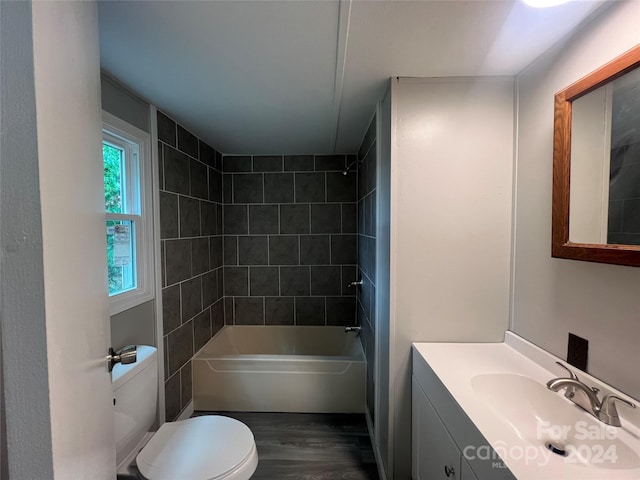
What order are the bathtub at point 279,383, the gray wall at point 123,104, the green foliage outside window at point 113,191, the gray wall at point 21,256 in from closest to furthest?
the gray wall at point 21,256, the gray wall at point 123,104, the green foliage outside window at point 113,191, the bathtub at point 279,383

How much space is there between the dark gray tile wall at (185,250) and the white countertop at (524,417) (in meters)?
1.62

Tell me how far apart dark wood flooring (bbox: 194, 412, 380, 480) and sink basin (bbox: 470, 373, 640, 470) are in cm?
104

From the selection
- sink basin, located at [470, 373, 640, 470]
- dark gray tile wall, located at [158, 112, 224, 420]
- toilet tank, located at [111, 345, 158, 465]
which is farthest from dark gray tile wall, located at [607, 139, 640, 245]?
dark gray tile wall, located at [158, 112, 224, 420]

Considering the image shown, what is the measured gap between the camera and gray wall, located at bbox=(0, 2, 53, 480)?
52cm

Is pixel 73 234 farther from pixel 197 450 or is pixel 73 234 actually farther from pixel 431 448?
pixel 431 448

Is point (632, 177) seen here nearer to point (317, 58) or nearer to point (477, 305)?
point (477, 305)

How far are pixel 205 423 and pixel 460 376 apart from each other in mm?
1232

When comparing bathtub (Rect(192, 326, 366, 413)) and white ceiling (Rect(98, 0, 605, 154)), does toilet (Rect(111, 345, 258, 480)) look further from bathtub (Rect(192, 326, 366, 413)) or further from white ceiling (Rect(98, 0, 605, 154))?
white ceiling (Rect(98, 0, 605, 154))

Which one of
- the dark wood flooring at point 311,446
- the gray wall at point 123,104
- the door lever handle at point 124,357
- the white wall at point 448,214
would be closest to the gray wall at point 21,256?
the door lever handle at point 124,357

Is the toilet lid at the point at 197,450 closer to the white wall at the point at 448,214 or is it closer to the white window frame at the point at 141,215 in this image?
the white window frame at the point at 141,215

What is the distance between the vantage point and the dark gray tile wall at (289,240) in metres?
3.03

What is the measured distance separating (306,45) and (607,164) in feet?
3.80

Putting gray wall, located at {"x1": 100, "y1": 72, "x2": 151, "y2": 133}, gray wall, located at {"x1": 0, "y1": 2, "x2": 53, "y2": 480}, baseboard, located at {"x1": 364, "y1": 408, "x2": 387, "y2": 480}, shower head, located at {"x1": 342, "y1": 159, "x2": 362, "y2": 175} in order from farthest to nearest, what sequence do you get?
shower head, located at {"x1": 342, "y1": 159, "x2": 362, "y2": 175} → baseboard, located at {"x1": 364, "y1": 408, "x2": 387, "y2": 480} → gray wall, located at {"x1": 100, "y1": 72, "x2": 151, "y2": 133} → gray wall, located at {"x1": 0, "y1": 2, "x2": 53, "y2": 480}

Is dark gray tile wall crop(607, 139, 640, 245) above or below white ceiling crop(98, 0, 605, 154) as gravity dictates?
below
